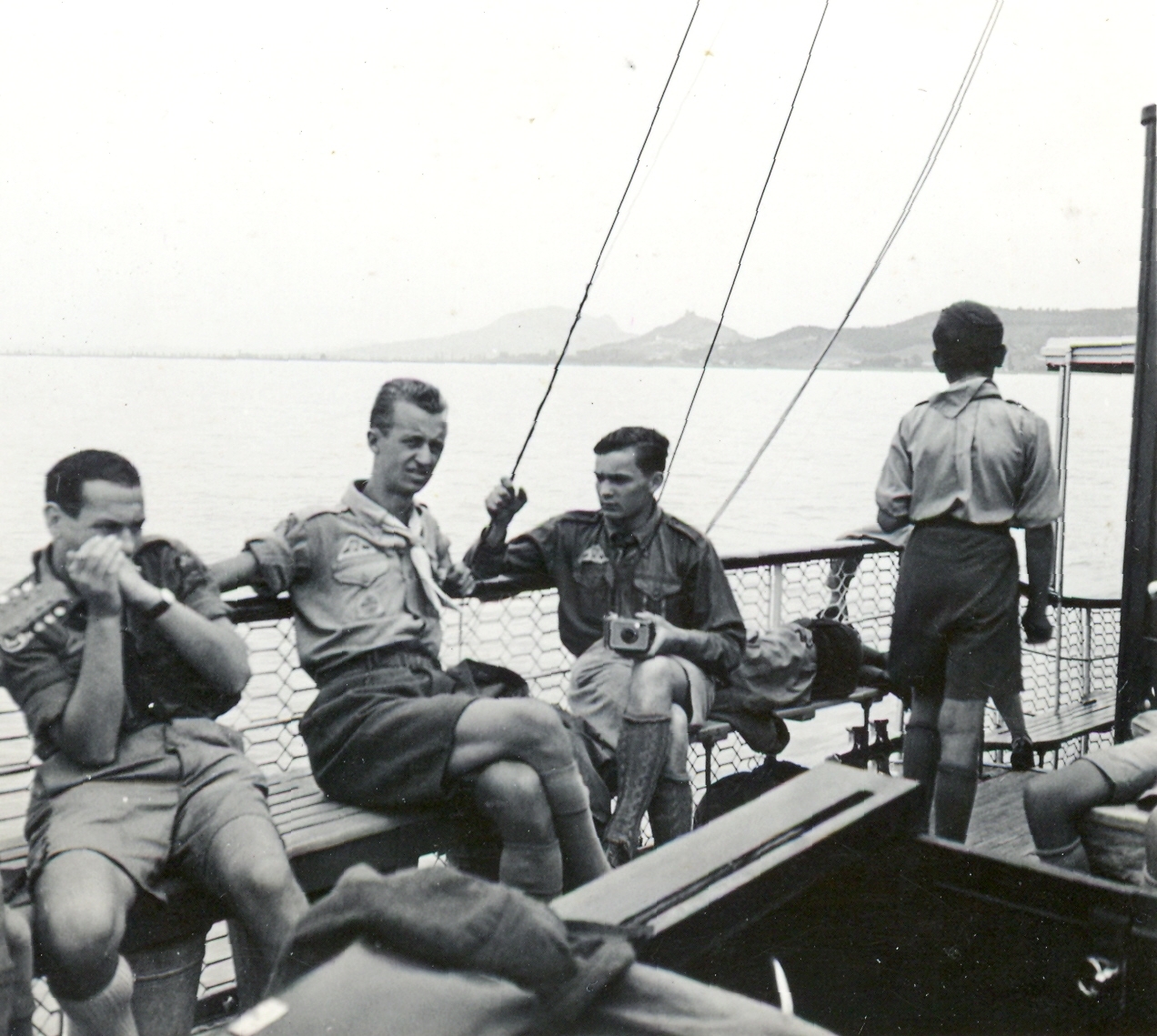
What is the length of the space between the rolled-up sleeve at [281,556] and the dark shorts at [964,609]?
1.95 meters

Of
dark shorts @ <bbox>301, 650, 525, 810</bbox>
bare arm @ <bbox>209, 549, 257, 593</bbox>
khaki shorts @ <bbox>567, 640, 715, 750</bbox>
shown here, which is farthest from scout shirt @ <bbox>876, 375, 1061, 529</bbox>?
bare arm @ <bbox>209, 549, 257, 593</bbox>

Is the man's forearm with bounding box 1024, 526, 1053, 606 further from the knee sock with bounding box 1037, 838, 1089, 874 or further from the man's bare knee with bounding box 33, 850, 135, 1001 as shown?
the man's bare knee with bounding box 33, 850, 135, 1001

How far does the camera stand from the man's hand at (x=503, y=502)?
3293mm

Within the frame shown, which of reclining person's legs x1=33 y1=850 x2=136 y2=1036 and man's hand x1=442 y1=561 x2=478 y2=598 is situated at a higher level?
man's hand x1=442 y1=561 x2=478 y2=598

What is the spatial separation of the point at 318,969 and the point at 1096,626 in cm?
628

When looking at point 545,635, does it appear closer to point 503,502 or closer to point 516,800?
point 503,502

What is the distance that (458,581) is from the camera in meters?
3.21

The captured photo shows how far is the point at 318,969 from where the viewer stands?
39.2 inches

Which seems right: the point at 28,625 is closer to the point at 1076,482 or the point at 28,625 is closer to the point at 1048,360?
the point at 1048,360

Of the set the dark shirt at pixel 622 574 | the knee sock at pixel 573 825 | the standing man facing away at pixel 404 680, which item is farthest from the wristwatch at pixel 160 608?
the dark shirt at pixel 622 574

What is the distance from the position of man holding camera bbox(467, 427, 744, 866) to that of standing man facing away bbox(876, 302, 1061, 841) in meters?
0.67

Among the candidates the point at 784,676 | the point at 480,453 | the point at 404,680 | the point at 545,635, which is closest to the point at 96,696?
the point at 404,680

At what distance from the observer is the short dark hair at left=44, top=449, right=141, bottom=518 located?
7.68 feet

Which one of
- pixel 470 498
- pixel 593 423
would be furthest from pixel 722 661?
pixel 593 423
